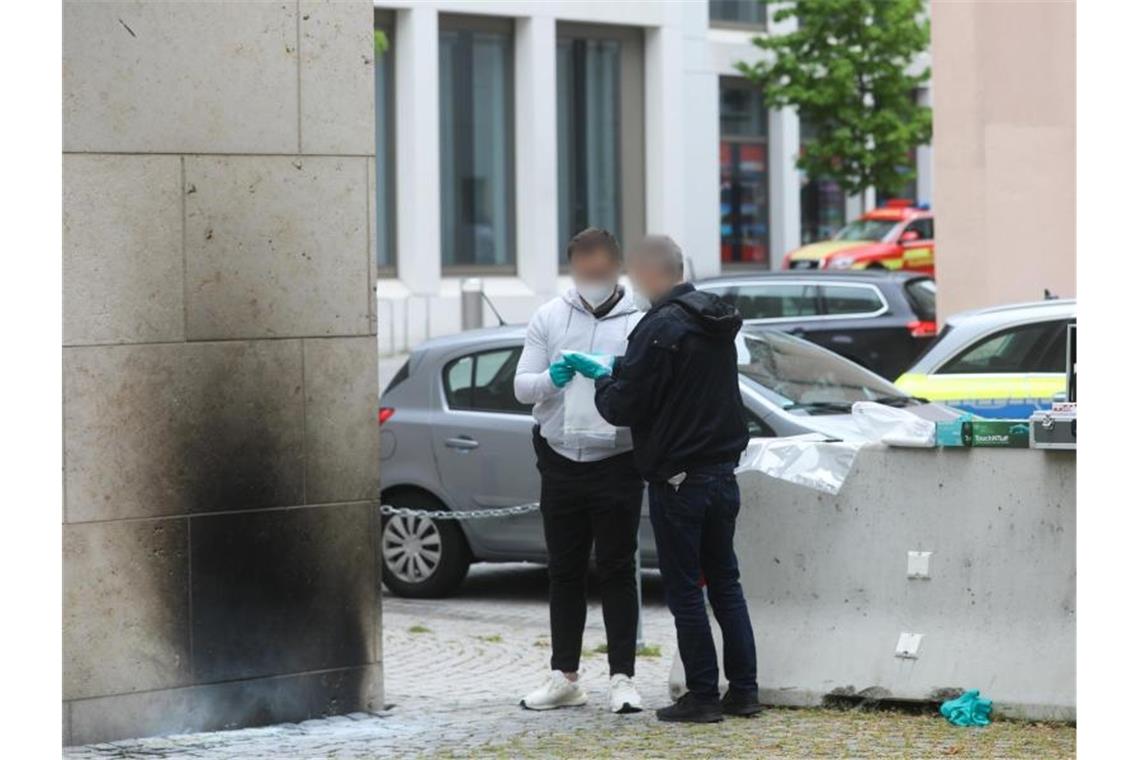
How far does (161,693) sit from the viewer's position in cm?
764

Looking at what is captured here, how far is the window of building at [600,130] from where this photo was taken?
112 feet

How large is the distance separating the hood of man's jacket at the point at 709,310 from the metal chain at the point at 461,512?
374 centimetres

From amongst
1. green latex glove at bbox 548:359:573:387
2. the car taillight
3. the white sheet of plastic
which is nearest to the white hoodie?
green latex glove at bbox 548:359:573:387

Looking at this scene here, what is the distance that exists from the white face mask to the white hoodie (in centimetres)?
3

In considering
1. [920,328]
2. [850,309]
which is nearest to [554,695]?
[920,328]

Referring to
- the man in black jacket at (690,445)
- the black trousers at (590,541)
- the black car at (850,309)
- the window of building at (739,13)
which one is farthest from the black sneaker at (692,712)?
the window of building at (739,13)

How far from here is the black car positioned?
18406mm

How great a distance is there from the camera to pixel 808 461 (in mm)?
8203

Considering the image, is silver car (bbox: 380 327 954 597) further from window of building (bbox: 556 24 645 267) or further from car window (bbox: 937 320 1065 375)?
window of building (bbox: 556 24 645 267)

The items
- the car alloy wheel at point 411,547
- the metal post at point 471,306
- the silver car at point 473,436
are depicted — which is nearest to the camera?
the silver car at point 473,436

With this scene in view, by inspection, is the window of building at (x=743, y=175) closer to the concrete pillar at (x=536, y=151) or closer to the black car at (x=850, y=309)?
the concrete pillar at (x=536, y=151)

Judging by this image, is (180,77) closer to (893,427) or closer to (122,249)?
(122,249)

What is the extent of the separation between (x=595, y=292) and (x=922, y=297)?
38.0ft
